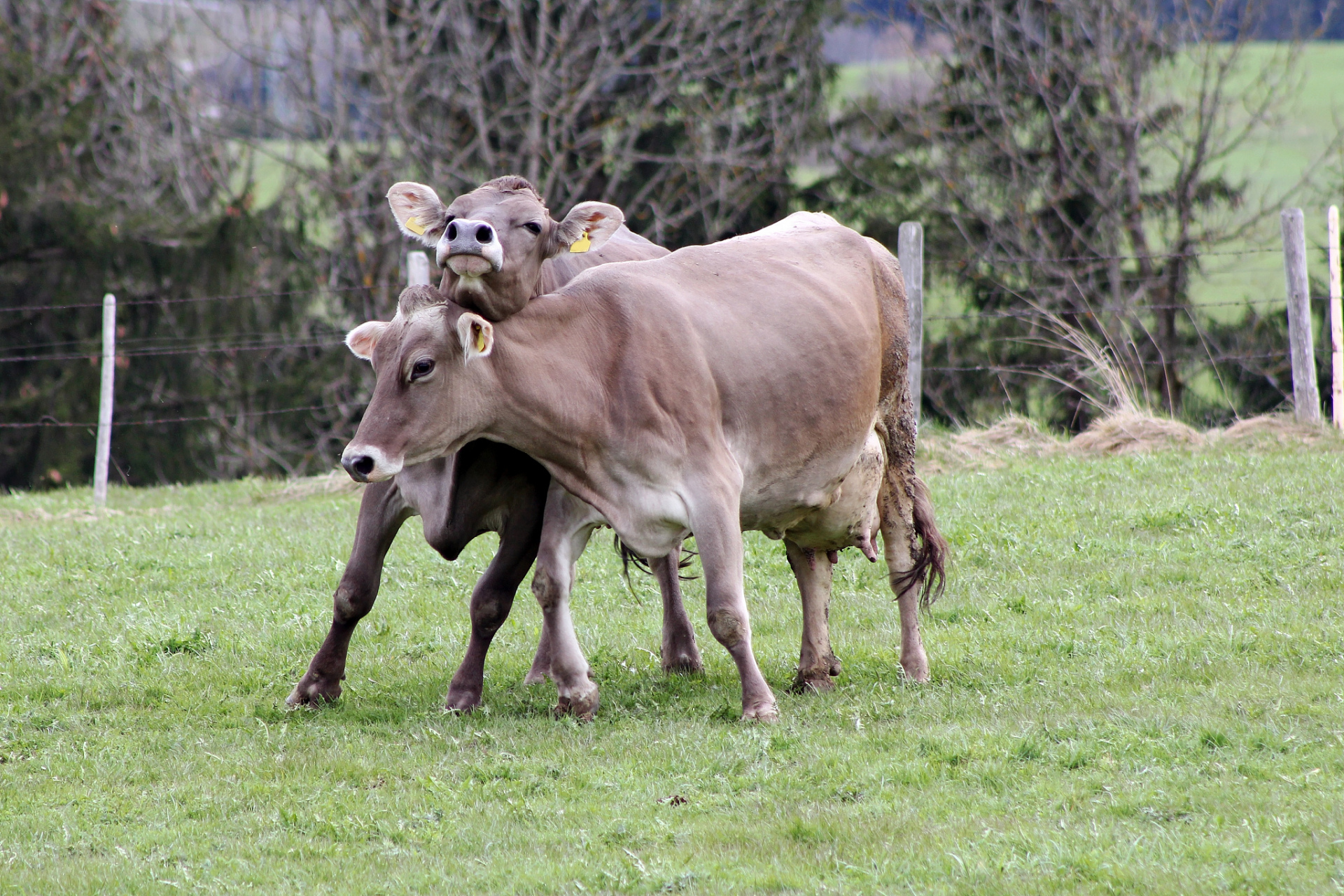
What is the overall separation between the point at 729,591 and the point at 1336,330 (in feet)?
30.1

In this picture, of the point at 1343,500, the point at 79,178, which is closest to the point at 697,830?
the point at 1343,500

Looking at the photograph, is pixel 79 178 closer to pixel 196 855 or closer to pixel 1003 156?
pixel 1003 156

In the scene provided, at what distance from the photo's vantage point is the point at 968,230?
20891mm

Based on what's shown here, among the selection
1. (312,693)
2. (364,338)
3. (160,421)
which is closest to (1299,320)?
(364,338)

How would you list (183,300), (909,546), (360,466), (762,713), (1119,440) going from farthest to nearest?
(183,300)
(1119,440)
(909,546)
(762,713)
(360,466)

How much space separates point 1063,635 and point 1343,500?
3274 millimetres

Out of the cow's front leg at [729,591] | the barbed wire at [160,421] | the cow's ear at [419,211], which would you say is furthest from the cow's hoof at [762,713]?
the barbed wire at [160,421]

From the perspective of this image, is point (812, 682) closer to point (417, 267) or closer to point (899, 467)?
point (899, 467)

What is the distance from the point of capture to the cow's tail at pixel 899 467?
23.6ft

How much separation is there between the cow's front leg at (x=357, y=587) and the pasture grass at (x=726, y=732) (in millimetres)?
159

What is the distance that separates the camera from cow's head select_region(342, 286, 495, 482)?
5.72 metres

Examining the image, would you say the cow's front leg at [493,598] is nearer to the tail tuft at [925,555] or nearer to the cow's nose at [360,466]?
the cow's nose at [360,466]

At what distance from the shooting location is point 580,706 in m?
6.19

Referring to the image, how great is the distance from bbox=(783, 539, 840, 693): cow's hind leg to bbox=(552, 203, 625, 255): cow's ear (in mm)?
1717
